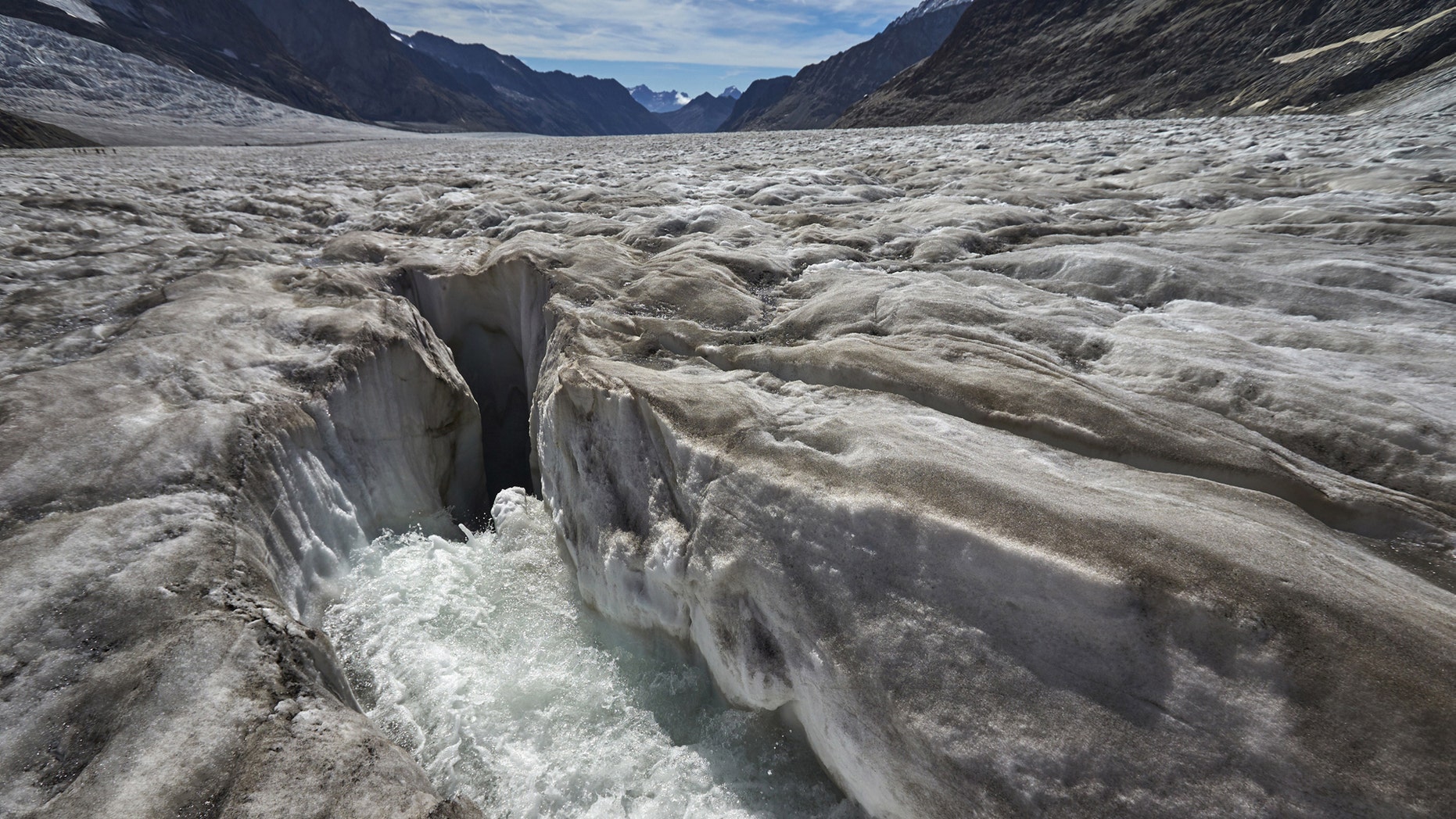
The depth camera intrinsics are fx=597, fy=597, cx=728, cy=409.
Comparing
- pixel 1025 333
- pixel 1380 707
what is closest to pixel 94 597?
pixel 1380 707

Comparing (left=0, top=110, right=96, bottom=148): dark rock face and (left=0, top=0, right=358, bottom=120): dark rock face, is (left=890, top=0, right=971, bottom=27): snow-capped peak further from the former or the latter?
(left=0, top=110, right=96, bottom=148): dark rock face

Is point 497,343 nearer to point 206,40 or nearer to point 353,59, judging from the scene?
point 206,40

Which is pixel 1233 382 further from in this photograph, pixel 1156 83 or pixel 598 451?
pixel 1156 83

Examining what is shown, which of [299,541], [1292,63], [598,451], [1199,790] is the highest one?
[1292,63]

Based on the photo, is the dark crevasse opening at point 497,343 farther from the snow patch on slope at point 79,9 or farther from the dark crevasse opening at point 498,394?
the snow patch on slope at point 79,9

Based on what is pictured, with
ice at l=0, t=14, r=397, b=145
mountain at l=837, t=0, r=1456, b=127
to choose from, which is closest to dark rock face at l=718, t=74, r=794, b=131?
mountain at l=837, t=0, r=1456, b=127

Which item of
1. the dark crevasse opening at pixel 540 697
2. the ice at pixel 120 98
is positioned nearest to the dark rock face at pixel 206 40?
the ice at pixel 120 98
